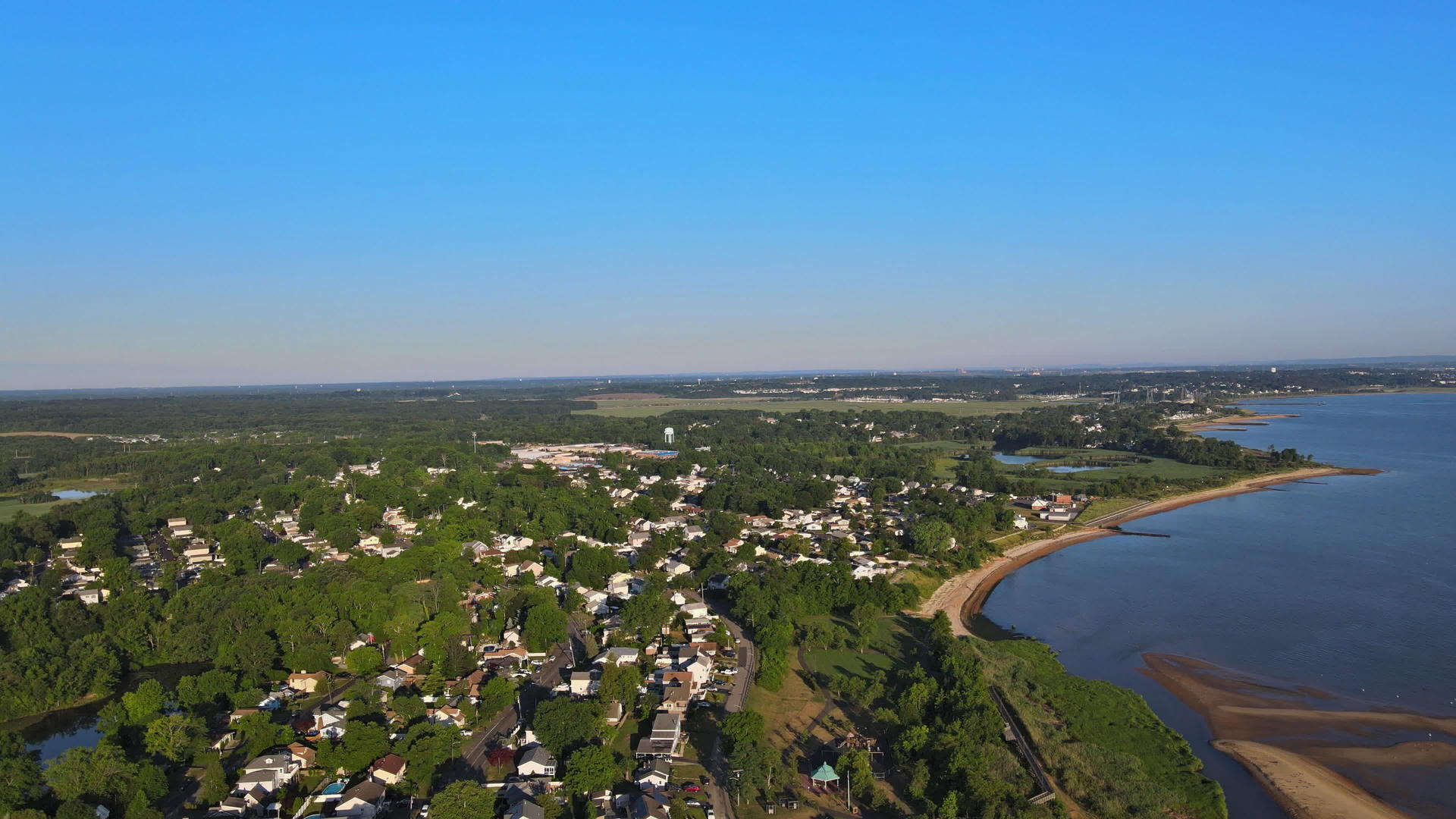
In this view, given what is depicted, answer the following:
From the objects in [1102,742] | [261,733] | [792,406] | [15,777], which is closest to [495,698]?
[261,733]

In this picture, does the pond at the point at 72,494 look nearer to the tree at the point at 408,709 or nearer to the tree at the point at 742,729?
the tree at the point at 408,709

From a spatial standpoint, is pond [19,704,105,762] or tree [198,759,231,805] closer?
tree [198,759,231,805]

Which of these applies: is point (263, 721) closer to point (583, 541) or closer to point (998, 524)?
point (583, 541)

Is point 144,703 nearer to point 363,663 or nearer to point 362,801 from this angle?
point 363,663

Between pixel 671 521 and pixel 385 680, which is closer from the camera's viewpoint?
pixel 385 680

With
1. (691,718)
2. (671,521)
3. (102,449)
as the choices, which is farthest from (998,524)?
(102,449)

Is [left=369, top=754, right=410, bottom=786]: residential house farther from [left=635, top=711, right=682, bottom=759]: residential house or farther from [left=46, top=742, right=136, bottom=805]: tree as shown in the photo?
[left=635, top=711, right=682, bottom=759]: residential house

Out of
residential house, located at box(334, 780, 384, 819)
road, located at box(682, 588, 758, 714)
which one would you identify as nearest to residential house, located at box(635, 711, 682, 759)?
road, located at box(682, 588, 758, 714)
